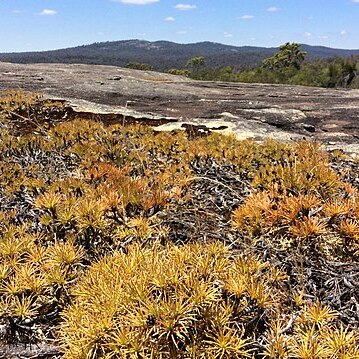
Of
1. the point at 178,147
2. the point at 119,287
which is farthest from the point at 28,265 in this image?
the point at 178,147

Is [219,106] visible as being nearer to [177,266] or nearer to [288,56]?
[177,266]

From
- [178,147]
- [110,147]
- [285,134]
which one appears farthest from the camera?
[285,134]

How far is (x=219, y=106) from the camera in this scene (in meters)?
11.1

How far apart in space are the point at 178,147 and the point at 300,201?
3.76m

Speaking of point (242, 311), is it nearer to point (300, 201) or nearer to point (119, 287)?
point (119, 287)

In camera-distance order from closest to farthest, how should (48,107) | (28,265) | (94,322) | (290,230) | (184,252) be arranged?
1. (94,322)
2. (184,252)
3. (28,265)
4. (290,230)
5. (48,107)

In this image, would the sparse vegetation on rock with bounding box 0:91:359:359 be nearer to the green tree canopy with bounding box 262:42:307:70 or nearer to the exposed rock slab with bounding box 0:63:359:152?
the exposed rock slab with bounding box 0:63:359:152

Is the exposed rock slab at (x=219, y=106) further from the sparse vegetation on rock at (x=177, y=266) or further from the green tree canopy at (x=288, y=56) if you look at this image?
the green tree canopy at (x=288, y=56)

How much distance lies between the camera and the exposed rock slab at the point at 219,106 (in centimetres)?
877

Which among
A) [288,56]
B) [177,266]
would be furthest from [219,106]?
[288,56]

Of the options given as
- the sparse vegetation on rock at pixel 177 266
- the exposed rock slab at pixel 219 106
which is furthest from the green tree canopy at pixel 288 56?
the sparse vegetation on rock at pixel 177 266

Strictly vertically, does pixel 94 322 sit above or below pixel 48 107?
below

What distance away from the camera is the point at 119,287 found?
213 cm

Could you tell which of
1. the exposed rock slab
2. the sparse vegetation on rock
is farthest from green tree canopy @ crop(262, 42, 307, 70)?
the sparse vegetation on rock
